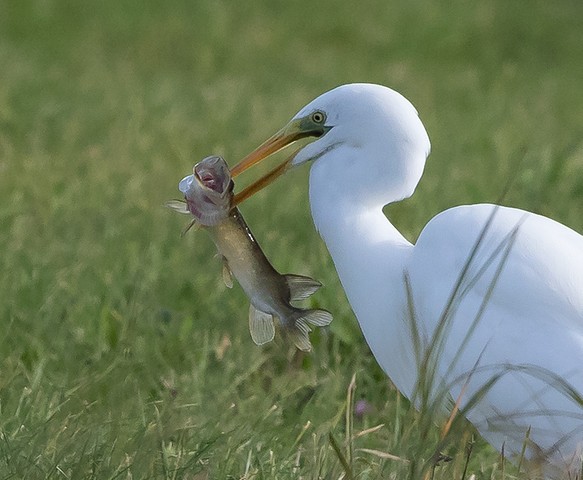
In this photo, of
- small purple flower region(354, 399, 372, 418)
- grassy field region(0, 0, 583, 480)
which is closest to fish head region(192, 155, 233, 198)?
grassy field region(0, 0, 583, 480)

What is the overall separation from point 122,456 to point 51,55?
6.56 meters

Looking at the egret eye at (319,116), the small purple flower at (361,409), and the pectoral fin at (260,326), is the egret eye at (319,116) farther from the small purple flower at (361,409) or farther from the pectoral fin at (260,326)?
the small purple flower at (361,409)

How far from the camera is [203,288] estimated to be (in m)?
4.56

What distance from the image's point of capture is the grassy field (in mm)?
3000

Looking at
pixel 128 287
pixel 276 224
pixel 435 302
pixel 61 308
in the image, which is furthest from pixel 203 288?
pixel 435 302

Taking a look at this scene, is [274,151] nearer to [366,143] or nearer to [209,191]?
[366,143]

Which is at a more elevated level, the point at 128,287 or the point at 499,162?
the point at 128,287

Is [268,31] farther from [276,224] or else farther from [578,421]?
[578,421]

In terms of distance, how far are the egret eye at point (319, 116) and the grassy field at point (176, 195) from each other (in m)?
0.50

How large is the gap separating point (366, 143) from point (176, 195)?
9.32 ft

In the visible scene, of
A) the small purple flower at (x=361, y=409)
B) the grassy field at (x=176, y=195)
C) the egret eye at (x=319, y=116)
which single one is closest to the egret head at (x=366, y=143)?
the egret eye at (x=319, y=116)

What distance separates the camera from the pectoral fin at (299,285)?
2.98 metres

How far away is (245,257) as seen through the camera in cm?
300

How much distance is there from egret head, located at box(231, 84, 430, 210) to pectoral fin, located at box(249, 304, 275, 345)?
1.20ft
